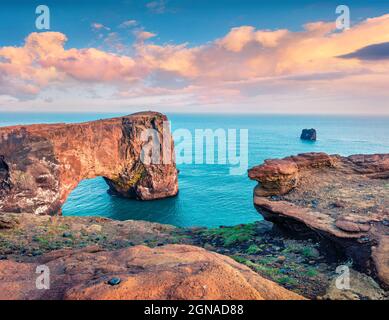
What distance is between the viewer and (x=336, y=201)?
46.7ft

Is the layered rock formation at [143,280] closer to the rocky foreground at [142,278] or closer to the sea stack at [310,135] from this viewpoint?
the rocky foreground at [142,278]

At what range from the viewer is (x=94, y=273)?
7098mm

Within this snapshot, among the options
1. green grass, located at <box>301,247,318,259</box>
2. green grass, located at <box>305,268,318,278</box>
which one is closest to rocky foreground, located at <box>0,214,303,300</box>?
green grass, located at <box>305,268,318,278</box>

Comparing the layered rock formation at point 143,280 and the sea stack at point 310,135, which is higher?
the sea stack at point 310,135

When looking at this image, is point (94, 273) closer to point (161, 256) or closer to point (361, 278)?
point (161, 256)

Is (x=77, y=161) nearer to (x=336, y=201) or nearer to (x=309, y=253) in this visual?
(x=336, y=201)

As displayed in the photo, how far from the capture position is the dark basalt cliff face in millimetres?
38375

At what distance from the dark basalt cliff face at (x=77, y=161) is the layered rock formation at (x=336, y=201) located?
35.5m

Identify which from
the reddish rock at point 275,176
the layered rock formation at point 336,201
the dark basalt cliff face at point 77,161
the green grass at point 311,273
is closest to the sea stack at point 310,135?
the dark basalt cliff face at point 77,161

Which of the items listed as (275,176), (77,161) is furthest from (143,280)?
(77,161)

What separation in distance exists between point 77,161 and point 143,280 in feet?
140

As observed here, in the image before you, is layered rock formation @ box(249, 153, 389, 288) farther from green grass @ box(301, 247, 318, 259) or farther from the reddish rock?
green grass @ box(301, 247, 318, 259)

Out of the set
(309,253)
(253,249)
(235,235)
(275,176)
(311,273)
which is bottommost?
(235,235)

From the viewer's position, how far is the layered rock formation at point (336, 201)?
10.4 metres
